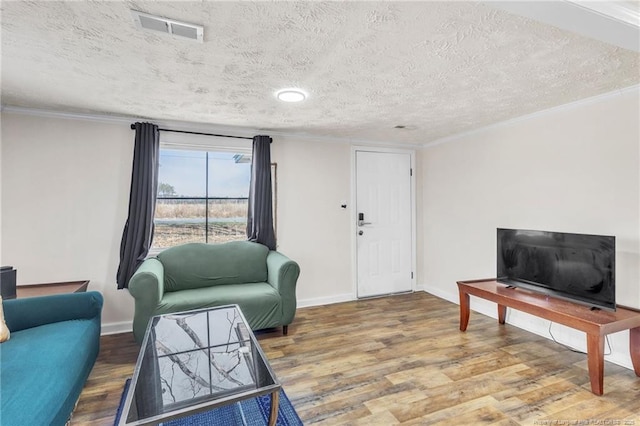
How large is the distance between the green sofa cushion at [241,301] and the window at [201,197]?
2.54 feet

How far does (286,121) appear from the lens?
10.9ft

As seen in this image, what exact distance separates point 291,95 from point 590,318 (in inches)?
Answer: 109

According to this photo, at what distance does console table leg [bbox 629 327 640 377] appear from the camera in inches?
87.8

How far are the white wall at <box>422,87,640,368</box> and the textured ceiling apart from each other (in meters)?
0.27

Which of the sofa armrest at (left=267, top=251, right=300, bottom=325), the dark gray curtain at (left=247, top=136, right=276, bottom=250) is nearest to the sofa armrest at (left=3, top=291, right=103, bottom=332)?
the sofa armrest at (left=267, top=251, right=300, bottom=325)

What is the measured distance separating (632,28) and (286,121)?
2621 mm

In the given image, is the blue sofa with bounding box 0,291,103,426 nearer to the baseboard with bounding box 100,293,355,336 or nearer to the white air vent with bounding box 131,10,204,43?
the baseboard with bounding box 100,293,355,336

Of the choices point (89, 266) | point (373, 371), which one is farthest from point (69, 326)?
point (373, 371)

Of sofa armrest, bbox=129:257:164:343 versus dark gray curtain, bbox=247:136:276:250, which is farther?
dark gray curtain, bbox=247:136:276:250

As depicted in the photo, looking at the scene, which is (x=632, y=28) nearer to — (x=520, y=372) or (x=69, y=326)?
(x=520, y=372)

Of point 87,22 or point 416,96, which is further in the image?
point 416,96

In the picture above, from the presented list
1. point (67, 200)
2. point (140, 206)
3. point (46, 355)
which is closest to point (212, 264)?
point (140, 206)

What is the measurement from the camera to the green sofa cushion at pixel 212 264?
125 inches

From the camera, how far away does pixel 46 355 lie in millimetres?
1647
